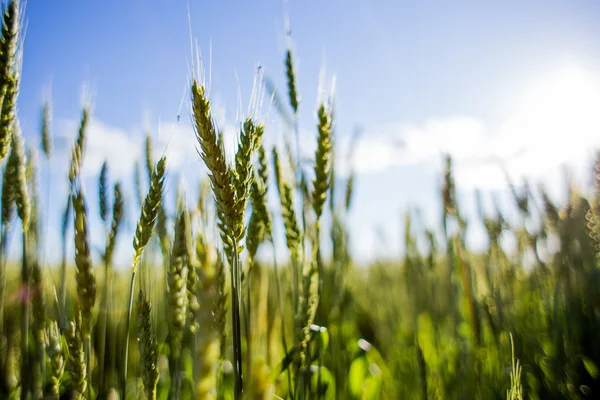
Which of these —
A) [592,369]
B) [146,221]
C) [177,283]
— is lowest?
[592,369]

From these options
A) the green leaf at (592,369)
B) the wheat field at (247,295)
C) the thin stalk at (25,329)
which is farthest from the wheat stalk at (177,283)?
the green leaf at (592,369)

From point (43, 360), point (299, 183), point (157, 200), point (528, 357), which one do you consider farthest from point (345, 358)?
point (157, 200)

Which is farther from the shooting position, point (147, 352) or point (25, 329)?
point (25, 329)

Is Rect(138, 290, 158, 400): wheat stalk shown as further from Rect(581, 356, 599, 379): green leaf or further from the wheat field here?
Rect(581, 356, 599, 379): green leaf

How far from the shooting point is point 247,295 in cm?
112

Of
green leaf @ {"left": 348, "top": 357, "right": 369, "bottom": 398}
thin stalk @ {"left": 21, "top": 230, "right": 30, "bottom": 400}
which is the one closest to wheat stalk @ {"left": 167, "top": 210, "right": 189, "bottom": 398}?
thin stalk @ {"left": 21, "top": 230, "right": 30, "bottom": 400}

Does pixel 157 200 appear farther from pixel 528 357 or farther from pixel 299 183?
pixel 528 357

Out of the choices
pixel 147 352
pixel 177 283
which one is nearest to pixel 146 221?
pixel 177 283

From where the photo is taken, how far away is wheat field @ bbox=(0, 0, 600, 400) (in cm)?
91

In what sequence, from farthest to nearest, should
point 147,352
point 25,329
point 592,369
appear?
point 592,369 → point 25,329 → point 147,352

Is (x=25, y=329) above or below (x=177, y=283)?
below

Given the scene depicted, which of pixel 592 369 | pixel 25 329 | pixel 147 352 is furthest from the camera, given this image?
pixel 592 369

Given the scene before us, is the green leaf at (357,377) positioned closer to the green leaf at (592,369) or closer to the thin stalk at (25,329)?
the green leaf at (592,369)

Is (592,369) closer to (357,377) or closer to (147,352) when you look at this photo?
(357,377)
